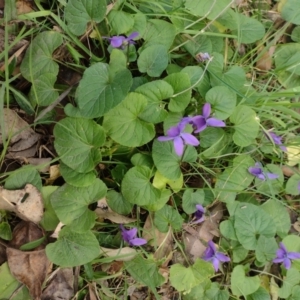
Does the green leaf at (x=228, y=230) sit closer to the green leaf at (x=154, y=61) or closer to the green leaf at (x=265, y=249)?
the green leaf at (x=265, y=249)

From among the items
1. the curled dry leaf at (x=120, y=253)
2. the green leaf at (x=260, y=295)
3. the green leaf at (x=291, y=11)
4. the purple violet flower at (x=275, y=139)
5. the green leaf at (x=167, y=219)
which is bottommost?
the green leaf at (x=260, y=295)

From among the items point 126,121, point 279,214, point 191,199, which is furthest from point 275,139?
point 126,121

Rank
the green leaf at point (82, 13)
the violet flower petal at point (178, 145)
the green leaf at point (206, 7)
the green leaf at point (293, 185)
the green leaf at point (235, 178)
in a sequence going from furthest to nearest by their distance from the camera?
the green leaf at point (293, 185)
the green leaf at point (235, 178)
the green leaf at point (206, 7)
the green leaf at point (82, 13)
the violet flower petal at point (178, 145)

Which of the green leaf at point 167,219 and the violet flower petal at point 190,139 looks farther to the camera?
the green leaf at point 167,219

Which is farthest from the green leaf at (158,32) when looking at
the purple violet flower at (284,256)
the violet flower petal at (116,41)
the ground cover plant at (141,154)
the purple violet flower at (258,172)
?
the purple violet flower at (284,256)

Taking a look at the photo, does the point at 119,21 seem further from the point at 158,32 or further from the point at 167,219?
the point at 167,219

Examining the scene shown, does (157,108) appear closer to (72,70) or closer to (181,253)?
(72,70)

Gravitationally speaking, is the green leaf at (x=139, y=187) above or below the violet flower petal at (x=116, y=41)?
below
